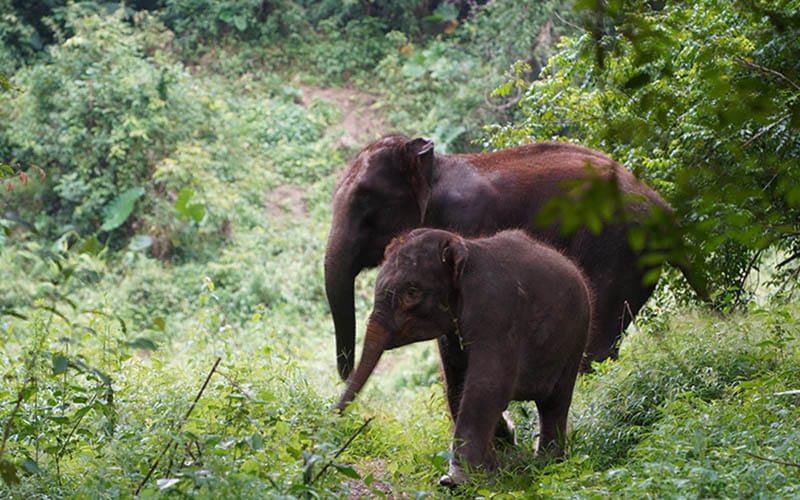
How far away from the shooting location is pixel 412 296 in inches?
223

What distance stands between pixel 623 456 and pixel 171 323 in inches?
414

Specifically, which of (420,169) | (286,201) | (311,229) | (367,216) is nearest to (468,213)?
(420,169)

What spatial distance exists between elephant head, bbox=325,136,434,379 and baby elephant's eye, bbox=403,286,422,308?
2102 millimetres

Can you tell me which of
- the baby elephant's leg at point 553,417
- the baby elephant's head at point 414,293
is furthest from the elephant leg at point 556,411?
the baby elephant's head at point 414,293

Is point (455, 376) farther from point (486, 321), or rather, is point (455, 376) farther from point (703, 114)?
point (703, 114)

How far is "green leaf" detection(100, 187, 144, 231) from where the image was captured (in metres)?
16.5

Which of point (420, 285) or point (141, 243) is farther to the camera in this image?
point (141, 243)

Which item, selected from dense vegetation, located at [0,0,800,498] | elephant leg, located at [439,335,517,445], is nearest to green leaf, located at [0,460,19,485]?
dense vegetation, located at [0,0,800,498]

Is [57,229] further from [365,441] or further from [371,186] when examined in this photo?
[365,441]

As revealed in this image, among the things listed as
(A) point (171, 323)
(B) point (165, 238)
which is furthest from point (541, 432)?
(B) point (165, 238)

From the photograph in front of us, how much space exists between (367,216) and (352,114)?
43.7ft

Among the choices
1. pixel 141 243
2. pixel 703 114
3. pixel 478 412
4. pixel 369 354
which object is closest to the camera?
pixel 478 412

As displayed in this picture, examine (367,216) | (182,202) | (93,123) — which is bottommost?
(93,123)

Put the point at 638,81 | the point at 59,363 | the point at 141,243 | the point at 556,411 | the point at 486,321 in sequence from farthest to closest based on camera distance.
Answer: the point at 141,243, the point at 556,411, the point at 486,321, the point at 59,363, the point at 638,81
